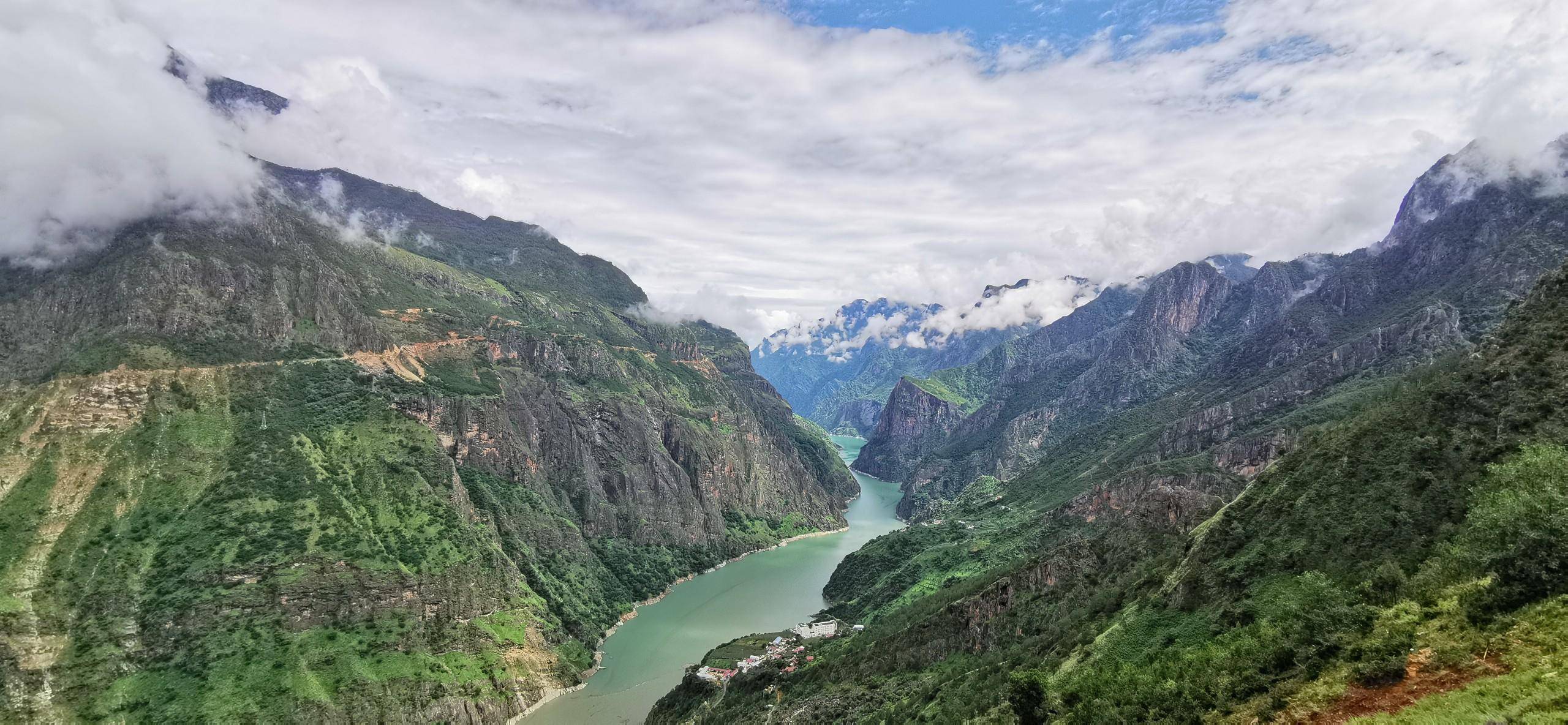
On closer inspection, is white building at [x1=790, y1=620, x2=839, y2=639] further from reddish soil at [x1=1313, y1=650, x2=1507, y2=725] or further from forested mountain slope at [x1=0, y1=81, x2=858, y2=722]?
reddish soil at [x1=1313, y1=650, x2=1507, y2=725]

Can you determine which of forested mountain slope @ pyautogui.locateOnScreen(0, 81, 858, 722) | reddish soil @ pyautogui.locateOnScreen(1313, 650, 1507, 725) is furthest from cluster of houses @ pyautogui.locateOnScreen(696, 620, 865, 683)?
reddish soil @ pyautogui.locateOnScreen(1313, 650, 1507, 725)

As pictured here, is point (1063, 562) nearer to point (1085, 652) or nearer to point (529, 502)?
point (1085, 652)

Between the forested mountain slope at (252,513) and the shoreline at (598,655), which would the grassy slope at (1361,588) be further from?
the forested mountain slope at (252,513)

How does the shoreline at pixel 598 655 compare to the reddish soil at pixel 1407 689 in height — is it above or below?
below

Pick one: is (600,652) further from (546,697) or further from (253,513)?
(253,513)

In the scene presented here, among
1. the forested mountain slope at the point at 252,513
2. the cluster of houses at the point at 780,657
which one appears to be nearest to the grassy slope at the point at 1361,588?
the cluster of houses at the point at 780,657

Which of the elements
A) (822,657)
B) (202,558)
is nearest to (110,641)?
(202,558)
